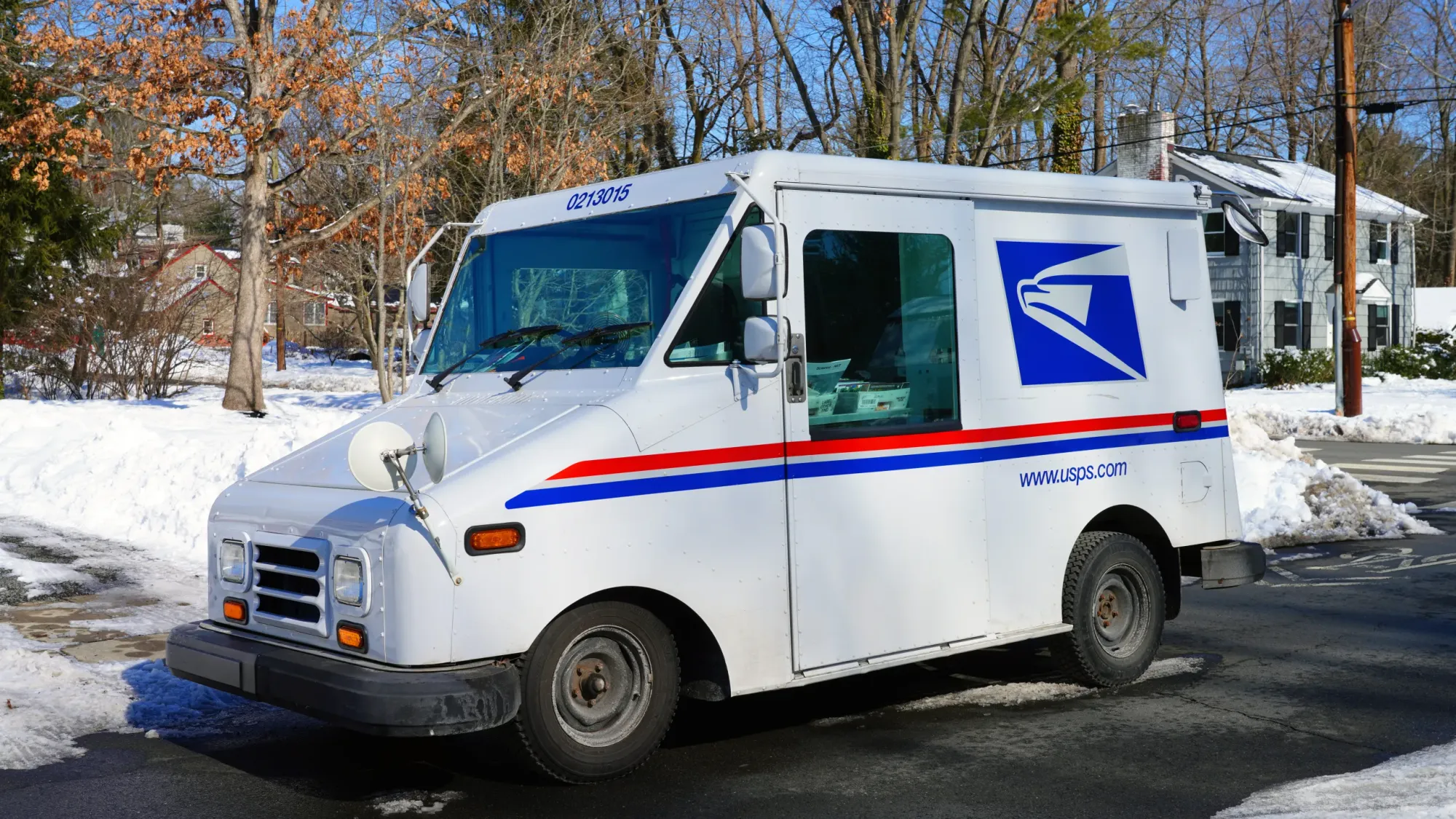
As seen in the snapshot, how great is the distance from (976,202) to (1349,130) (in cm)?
2345

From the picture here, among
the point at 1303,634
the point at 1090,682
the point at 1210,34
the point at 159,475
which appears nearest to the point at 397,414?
the point at 1090,682

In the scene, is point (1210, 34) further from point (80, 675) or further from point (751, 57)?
point (80, 675)

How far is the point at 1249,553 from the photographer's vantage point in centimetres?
796

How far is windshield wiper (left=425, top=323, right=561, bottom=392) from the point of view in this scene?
6359 mm

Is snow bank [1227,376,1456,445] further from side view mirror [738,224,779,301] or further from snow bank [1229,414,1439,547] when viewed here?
side view mirror [738,224,779,301]

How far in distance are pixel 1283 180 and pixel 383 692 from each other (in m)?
42.4

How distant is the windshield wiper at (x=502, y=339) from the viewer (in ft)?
20.9

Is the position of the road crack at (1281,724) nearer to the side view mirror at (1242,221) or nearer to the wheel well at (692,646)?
the wheel well at (692,646)

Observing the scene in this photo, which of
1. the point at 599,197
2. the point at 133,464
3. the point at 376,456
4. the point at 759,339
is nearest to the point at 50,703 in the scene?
the point at 376,456

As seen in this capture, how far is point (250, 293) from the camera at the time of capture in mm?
24281

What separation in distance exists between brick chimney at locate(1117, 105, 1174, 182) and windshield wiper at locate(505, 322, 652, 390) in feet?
106

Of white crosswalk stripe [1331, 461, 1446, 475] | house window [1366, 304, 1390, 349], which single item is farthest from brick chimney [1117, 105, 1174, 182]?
white crosswalk stripe [1331, 461, 1446, 475]

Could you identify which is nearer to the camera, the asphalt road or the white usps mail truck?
the white usps mail truck

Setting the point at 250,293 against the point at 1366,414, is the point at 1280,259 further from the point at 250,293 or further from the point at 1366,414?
the point at 250,293
